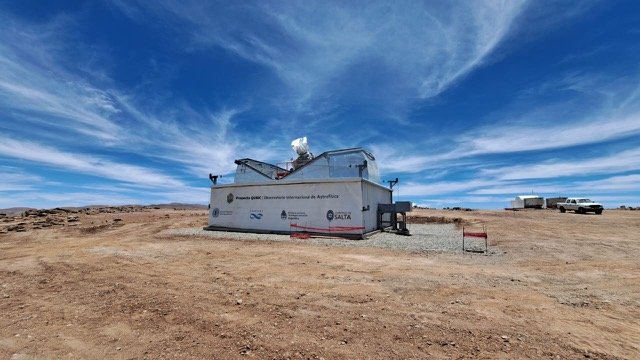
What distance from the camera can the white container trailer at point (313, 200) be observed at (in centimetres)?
2120

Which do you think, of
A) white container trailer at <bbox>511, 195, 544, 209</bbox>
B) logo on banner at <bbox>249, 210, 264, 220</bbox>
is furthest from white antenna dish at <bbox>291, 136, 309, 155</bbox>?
white container trailer at <bbox>511, 195, 544, 209</bbox>

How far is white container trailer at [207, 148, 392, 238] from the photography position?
21.2 metres

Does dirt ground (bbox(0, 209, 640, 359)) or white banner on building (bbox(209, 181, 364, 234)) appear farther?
white banner on building (bbox(209, 181, 364, 234))

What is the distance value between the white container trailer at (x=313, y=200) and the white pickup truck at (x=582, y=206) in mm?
28776

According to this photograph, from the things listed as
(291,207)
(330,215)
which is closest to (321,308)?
(330,215)

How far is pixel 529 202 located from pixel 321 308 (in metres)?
68.4

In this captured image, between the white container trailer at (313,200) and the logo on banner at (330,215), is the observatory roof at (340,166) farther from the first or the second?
the logo on banner at (330,215)

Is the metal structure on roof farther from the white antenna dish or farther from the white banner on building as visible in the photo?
the white antenna dish

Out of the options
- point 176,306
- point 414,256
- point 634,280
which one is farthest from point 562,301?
point 176,306

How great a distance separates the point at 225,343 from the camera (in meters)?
4.85

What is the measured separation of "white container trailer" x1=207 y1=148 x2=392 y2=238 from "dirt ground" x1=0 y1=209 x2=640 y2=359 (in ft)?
30.8

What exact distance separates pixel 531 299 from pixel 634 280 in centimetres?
391

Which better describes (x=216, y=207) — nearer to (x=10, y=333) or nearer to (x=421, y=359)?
(x=10, y=333)

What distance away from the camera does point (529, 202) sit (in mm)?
62062
